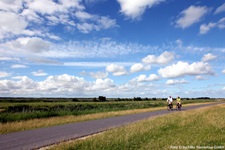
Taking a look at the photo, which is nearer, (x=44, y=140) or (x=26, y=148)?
(x=26, y=148)

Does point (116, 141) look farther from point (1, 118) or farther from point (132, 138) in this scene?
point (1, 118)

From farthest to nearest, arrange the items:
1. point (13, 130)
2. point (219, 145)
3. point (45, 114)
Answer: point (45, 114), point (13, 130), point (219, 145)

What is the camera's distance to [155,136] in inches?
550

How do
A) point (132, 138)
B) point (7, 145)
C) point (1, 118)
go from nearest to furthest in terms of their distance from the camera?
1. point (7, 145)
2. point (132, 138)
3. point (1, 118)

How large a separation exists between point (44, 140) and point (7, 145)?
1834mm

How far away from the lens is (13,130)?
58.0 feet

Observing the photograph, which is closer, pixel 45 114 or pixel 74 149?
pixel 74 149

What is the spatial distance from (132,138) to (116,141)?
1.12 m

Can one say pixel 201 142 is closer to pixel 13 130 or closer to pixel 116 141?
pixel 116 141

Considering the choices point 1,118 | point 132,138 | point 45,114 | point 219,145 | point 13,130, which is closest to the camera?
point 219,145

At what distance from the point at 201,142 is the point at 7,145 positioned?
8.10 metres

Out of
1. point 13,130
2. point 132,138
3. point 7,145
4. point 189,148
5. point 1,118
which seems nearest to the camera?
point 189,148

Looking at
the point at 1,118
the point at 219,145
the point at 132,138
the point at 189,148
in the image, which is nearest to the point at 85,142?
the point at 132,138

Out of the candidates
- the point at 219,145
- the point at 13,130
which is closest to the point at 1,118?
the point at 13,130
